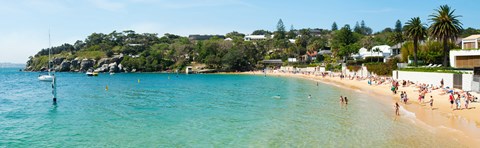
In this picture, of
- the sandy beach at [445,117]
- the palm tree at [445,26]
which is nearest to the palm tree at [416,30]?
the palm tree at [445,26]

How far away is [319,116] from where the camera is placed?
2891 centimetres

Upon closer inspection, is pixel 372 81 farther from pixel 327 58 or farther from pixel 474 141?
pixel 327 58

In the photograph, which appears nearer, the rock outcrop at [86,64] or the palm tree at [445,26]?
the palm tree at [445,26]

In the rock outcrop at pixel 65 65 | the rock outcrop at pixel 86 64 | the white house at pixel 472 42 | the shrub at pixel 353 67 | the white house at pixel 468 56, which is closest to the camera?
the white house at pixel 468 56

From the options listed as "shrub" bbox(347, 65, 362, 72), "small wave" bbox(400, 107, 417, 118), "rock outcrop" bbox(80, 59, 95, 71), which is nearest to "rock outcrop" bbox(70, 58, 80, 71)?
"rock outcrop" bbox(80, 59, 95, 71)

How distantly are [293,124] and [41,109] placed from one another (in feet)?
86.9

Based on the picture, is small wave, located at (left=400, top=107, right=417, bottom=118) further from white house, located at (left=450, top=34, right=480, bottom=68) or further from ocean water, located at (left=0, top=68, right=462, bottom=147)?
white house, located at (left=450, top=34, right=480, bottom=68)

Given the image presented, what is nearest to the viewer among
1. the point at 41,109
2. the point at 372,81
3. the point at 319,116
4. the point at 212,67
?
the point at 319,116

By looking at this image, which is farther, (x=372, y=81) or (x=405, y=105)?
(x=372, y=81)

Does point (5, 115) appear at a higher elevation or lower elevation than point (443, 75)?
lower

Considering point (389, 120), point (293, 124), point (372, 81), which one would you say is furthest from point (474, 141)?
point (372, 81)

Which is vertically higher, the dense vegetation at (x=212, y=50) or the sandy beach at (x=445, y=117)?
the dense vegetation at (x=212, y=50)

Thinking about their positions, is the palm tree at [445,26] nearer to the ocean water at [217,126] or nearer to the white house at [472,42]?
the white house at [472,42]

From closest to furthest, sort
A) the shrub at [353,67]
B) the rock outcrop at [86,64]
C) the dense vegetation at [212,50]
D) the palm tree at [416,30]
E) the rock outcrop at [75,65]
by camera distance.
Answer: the palm tree at [416,30], the shrub at [353,67], the dense vegetation at [212,50], the rock outcrop at [86,64], the rock outcrop at [75,65]
